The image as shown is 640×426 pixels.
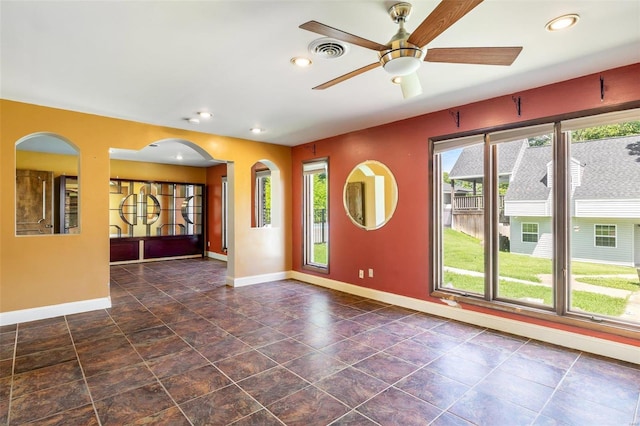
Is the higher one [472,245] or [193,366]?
[472,245]

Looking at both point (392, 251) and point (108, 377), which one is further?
point (392, 251)

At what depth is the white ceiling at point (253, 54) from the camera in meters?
2.07

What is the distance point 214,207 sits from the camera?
902cm

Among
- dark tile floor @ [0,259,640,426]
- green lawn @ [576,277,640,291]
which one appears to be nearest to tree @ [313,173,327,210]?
dark tile floor @ [0,259,640,426]

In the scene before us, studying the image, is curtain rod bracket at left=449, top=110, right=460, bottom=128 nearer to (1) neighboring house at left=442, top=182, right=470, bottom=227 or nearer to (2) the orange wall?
(1) neighboring house at left=442, top=182, right=470, bottom=227

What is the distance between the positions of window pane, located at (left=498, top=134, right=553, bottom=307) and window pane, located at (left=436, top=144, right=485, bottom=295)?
0.73 ft

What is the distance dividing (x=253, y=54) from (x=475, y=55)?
1646 mm

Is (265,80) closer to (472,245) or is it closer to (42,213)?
(472,245)

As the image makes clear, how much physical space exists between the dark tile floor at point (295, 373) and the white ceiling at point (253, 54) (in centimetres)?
256

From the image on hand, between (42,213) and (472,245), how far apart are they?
8.09 meters

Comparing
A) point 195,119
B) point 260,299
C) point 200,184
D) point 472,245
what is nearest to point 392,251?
point 472,245

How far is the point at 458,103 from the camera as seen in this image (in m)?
3.84

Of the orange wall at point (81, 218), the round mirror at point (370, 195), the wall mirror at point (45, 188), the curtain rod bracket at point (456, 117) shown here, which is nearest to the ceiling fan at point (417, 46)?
the curtain rod bracket at point (456, 117)

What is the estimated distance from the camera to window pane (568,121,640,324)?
117 inches
